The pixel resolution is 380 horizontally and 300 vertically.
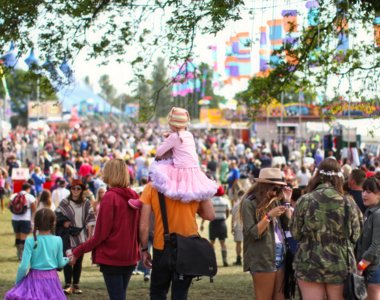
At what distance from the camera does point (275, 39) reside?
55.2 feet

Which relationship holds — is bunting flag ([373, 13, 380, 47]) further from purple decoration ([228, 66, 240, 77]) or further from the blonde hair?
purple decoration ([228, 66, 240, 77])

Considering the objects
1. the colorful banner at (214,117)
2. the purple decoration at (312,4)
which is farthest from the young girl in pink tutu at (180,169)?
the colorful banner at (214,117)

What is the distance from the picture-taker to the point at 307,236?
21.7 feet

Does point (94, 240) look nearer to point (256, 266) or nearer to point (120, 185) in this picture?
point (120, 185)

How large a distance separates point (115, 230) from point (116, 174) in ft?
1.54

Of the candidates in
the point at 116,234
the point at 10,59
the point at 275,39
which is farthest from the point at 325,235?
the point at 275,39

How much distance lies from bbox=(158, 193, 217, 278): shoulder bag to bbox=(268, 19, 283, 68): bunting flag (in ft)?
25.7

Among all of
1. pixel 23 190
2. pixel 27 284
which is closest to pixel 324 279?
pixel 27 284

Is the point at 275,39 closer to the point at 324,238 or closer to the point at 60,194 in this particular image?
the point at 60,194

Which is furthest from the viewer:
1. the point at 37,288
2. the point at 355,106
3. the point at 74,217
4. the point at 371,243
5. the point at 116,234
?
the point at 355,106

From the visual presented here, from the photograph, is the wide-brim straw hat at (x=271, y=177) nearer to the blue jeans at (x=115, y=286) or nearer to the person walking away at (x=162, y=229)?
the person walking away at (x=162, y=229)

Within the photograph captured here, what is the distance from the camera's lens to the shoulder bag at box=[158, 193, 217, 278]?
6516mm

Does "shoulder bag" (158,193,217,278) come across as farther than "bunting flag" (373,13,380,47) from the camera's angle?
No

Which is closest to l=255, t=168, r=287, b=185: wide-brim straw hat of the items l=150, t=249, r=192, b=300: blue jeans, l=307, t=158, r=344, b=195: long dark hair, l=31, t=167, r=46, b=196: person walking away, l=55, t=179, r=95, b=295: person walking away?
l=307, t=158, r=344, b=195: long dark hair
